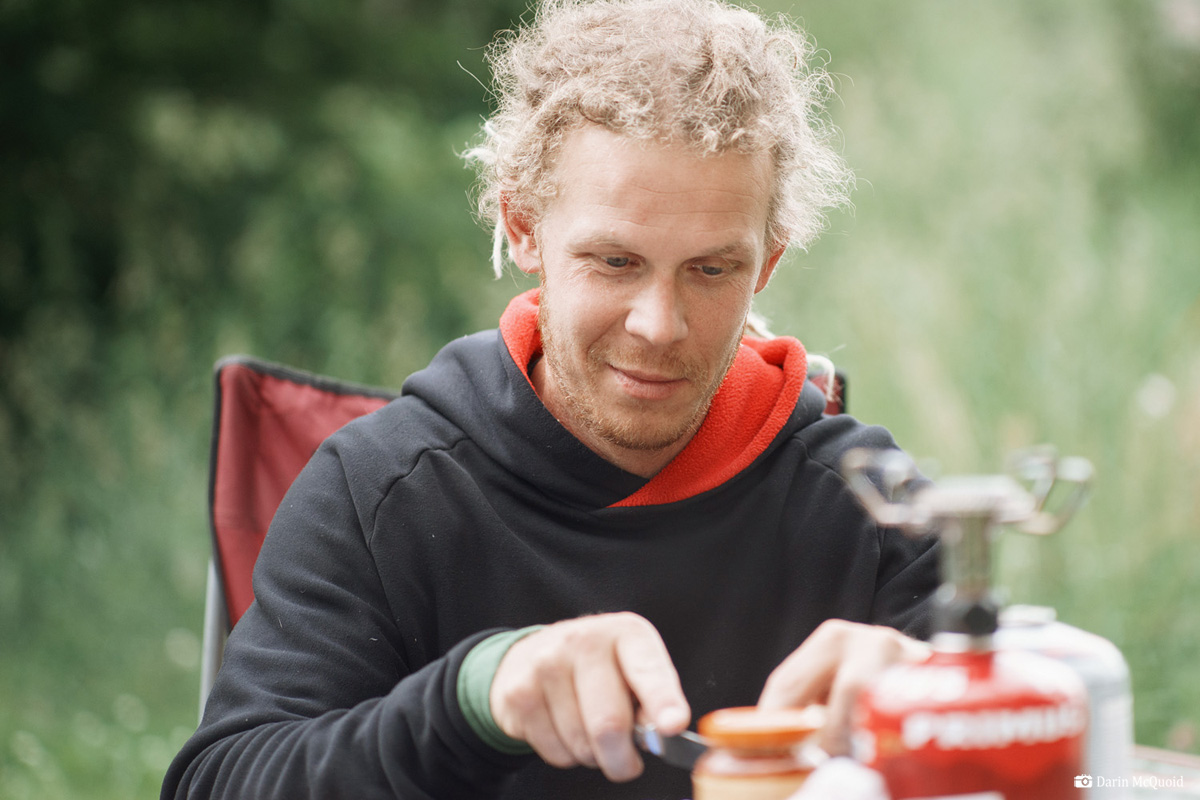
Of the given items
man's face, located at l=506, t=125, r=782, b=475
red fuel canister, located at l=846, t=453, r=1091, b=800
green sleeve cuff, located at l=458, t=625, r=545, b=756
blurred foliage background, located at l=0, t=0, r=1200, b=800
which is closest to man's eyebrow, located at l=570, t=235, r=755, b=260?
man's face, located at l=506, t=125, r=782, b=475

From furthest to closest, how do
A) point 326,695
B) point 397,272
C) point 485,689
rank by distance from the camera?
point 397,272, point 326,695, point 485,689

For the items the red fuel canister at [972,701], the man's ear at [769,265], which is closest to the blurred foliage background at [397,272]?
the man's ear at [769,265]

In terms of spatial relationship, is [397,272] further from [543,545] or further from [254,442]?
[543,545]

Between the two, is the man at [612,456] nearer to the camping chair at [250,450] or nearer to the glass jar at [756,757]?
the camping chair at [250,450]

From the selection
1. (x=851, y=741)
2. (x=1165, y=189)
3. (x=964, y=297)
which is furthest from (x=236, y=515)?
(x=1165, y=189)

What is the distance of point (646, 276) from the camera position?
1.30 metres

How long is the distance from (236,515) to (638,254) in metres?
0.73

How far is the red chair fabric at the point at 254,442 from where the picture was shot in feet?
5.28

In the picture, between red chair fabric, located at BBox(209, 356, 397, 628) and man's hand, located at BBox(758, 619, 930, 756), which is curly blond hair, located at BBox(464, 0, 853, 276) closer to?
red chair fabric, located at BBox(209, 356, 397, 628)

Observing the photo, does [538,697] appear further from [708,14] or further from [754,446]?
[708,14]

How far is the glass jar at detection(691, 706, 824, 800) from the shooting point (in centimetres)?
63

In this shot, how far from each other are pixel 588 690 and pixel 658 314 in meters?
0.58

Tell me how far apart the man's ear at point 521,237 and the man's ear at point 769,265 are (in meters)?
0.30

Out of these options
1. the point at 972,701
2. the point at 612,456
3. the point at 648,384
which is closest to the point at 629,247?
the point at 648,384
